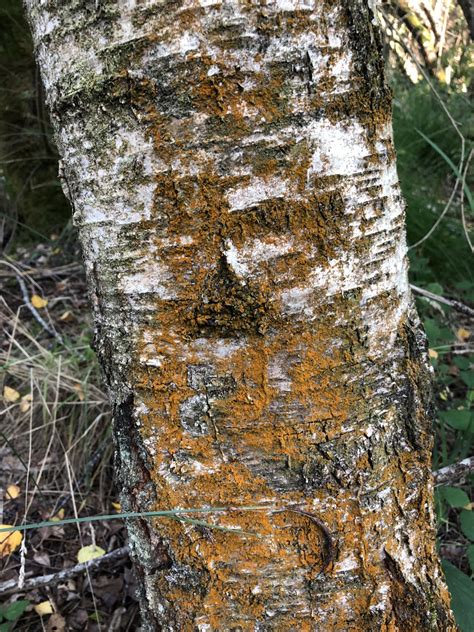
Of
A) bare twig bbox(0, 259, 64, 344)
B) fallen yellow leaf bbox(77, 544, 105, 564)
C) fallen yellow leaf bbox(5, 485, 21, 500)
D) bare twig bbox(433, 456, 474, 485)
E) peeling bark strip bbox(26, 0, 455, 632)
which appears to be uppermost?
peeling bark strip bbox(26, 0, 455, 632)

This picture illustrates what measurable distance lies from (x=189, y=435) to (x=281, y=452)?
0.47ft

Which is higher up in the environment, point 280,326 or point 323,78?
point 323,78

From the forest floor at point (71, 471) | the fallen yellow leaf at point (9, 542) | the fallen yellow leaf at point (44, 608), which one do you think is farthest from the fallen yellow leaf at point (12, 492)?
the fallen yellow leaf at point (44, 608)

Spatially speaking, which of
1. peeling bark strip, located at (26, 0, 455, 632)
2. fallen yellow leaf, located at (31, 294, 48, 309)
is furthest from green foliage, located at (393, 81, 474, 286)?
fallen yellow leaf, located at (31, 294, 48, 309)

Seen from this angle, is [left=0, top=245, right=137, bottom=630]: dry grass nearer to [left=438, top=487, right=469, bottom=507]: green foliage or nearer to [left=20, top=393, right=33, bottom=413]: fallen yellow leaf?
[left=20, top=393, right=33, bottom=413]: fallen yellow leaf

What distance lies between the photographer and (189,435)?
791 mm

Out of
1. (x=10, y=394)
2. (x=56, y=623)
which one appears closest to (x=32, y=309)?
(x=10, y=394)

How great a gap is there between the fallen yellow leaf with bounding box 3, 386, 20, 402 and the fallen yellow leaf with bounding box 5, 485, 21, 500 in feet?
1.28

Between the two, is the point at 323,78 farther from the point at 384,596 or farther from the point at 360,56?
the point at 384,596

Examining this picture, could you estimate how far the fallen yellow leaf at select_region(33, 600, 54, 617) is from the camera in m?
1.48

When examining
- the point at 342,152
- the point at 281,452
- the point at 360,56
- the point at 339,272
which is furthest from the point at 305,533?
the point at 360,56

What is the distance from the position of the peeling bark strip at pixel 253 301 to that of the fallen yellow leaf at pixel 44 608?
0.78 metres

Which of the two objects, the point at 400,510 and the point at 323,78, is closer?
the point at 323,78

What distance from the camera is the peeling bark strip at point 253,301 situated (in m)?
0.68
